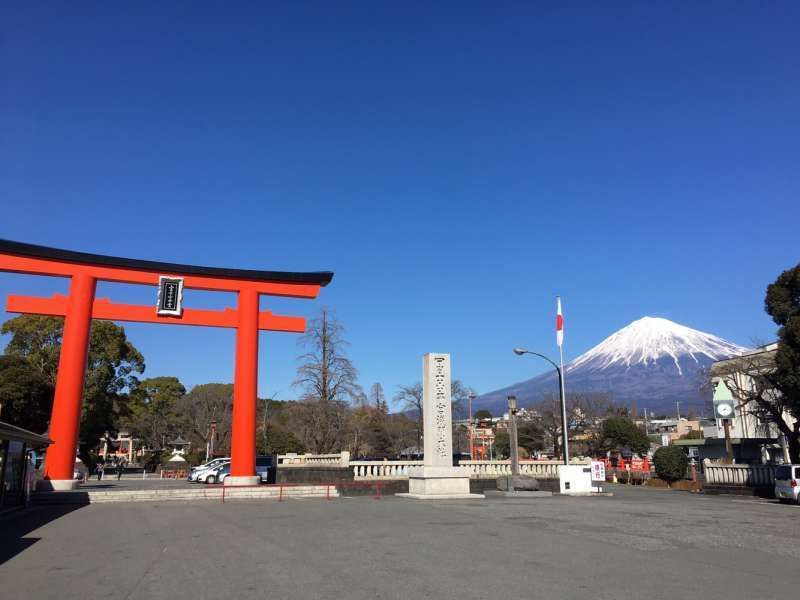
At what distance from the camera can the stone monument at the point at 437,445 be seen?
70.3 feet

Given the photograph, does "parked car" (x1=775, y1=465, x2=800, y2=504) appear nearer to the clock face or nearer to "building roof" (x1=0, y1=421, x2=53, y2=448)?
the clock face

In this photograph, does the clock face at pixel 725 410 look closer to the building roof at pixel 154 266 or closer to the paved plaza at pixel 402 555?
the paved plaza at pixel 402 555

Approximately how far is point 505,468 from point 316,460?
10472mm

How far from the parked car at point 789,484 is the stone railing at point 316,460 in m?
17.4

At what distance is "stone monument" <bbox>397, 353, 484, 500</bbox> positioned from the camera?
21422mm

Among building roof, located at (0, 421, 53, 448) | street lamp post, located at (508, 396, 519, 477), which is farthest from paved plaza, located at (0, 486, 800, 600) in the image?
street lamp post, located at (508, 396, 519, 477)

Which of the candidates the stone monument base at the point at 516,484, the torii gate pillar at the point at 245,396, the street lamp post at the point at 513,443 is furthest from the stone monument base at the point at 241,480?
the street lamp post at the point at 513,443

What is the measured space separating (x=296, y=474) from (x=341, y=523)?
735 inches

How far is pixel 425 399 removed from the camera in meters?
22.8

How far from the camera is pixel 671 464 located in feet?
98.0

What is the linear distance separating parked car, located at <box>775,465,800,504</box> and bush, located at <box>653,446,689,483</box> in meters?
9.09

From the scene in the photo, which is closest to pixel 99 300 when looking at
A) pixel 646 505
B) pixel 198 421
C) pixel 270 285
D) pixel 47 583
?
pixel 270 285

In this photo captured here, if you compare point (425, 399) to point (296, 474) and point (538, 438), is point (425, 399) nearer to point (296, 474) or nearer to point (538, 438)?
point (296, 474)

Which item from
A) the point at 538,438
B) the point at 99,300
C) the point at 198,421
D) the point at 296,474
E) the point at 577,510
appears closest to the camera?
the point at 577,510
